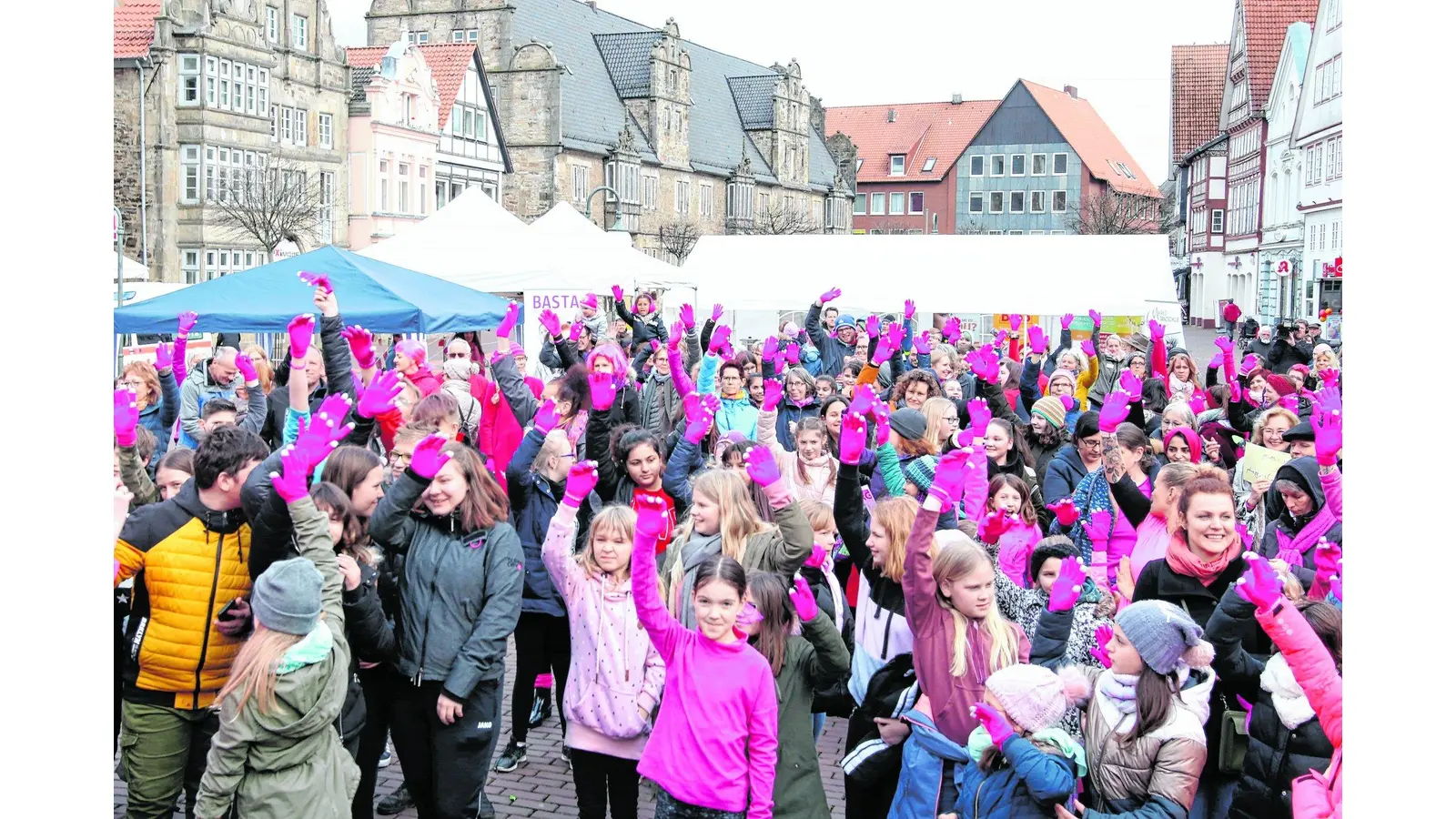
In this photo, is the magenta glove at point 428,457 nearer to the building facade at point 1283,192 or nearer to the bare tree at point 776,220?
the building facade at point 1283,192

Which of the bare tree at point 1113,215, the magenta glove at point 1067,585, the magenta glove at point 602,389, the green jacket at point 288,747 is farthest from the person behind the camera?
the bare tree at point 1113,215

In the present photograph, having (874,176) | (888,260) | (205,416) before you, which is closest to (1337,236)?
(888,260)

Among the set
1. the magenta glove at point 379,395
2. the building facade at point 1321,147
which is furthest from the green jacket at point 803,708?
the building facade at point 1321,147

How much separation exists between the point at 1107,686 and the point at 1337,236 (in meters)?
43.1

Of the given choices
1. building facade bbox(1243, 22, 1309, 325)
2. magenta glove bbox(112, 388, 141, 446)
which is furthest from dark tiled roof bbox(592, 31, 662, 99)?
magenta glove bbox(112, 388, 141, 446)

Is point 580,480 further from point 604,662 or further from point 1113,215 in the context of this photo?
point 1113,215

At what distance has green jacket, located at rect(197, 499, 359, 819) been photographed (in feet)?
14.2

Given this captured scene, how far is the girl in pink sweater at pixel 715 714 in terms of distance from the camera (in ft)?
14.6

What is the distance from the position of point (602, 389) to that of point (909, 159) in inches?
3422

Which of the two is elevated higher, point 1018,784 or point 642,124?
point 642,124

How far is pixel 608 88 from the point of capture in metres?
63.2

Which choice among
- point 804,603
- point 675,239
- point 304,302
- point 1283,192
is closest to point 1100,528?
point 804,603

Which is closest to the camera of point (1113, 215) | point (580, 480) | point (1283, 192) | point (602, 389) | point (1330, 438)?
point (580, 480)

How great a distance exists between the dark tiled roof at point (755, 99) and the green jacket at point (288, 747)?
73068mm
